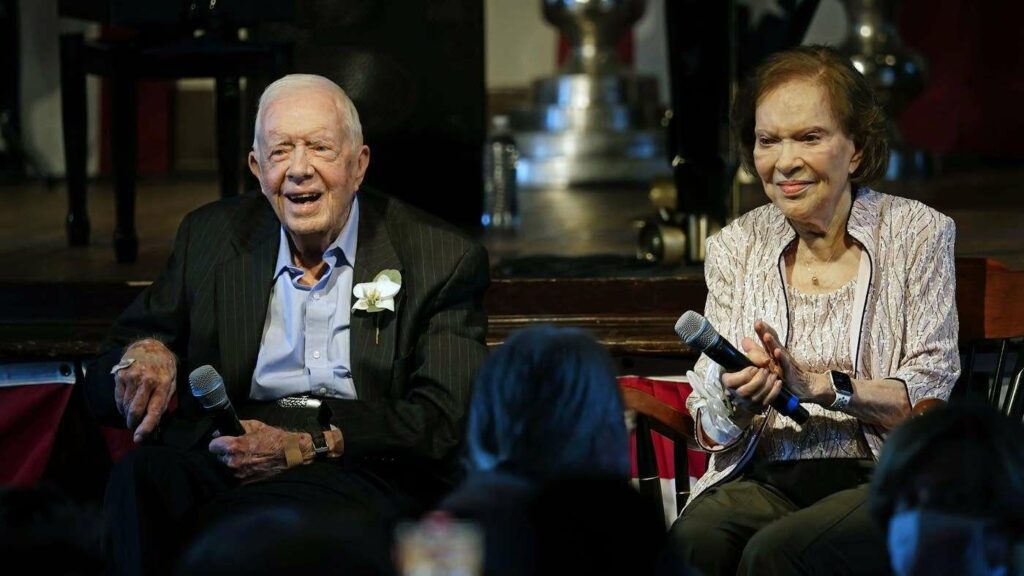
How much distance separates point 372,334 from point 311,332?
0.12 metres

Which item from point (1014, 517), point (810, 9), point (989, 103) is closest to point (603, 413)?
point (1014, 517)

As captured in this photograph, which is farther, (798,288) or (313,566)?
(798,288)

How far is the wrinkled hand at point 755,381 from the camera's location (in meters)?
2.80

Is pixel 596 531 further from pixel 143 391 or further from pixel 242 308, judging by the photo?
pixel 242 308

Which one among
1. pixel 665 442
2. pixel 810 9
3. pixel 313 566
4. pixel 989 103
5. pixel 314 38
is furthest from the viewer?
pixel 989 103

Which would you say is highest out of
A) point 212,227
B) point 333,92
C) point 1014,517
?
point 333,92

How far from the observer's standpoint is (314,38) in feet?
18.3

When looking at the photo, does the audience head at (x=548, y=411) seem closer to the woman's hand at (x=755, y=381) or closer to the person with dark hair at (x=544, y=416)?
the person with dark hair at (x=544, y=416)

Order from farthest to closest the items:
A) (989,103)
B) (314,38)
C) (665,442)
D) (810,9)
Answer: (989,103) → (314,38) → (810,9) → (665,442)

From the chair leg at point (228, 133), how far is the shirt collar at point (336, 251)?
6.00 feet

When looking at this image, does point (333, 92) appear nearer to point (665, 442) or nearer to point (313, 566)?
point (665, 442)

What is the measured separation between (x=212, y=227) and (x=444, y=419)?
60cm

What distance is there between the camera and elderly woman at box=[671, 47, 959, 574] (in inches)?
116

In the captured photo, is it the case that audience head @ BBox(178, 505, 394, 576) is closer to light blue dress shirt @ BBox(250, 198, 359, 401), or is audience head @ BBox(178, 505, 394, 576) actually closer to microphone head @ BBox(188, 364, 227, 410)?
microphone head @ BBox(188, 364, 227, 410)
